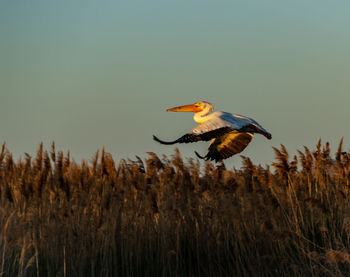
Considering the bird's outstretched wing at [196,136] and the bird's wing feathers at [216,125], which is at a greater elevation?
the bird's wing feathers at [216,125]

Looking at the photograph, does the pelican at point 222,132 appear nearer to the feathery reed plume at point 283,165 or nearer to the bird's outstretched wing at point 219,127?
the bird's outstretched wing at point 219,127

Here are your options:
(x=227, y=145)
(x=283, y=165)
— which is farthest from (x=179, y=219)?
(x=227, y=145)

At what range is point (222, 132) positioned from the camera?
803cm

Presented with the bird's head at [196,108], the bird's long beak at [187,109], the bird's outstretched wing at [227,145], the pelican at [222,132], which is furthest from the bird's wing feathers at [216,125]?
the bird's long beak at [187,109]

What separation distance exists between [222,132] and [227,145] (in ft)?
4.07

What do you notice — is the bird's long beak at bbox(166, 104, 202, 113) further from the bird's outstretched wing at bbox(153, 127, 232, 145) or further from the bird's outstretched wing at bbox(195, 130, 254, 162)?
the bird's outstretched wing at bbox(153, 127, 232, 145)

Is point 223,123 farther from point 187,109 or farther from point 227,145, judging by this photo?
point 187,109

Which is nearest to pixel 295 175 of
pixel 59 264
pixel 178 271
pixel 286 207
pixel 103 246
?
pixel 286 207

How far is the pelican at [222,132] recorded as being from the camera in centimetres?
787

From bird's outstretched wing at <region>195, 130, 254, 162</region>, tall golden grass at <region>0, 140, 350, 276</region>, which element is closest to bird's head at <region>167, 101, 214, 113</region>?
bird's outstretched wing at <region>195, 130, 254, 162</region>

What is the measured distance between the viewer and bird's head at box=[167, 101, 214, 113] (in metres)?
10.2

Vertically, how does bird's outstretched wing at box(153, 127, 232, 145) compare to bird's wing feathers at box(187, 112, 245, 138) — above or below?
below

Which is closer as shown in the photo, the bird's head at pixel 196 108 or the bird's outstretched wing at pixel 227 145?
the bird's outstretched wing at pixel 227 145

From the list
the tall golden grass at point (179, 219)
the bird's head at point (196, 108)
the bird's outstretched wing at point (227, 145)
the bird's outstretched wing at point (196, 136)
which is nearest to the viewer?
the tall golden grass at point (179, 219)
